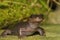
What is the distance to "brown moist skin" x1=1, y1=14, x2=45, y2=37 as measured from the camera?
1158mm

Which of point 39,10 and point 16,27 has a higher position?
point 39,10

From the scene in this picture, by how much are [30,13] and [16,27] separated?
14cm

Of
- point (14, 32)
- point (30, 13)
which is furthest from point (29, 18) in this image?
point (14, 32)

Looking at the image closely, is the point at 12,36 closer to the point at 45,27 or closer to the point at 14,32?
the point at 14,32

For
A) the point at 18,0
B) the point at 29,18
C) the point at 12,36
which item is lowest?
the point at 12,36

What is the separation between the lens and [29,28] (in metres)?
1.16

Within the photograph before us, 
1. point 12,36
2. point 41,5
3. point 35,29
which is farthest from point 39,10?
point 12,36

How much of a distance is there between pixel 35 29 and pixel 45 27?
77 millimetres

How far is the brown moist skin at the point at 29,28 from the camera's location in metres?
1.16

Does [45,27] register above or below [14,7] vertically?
below

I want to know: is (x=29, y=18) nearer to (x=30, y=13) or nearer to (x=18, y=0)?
(x=30, y=13)

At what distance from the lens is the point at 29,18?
1196 mm

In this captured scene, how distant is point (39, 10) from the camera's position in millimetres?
1217

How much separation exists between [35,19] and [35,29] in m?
0.07
